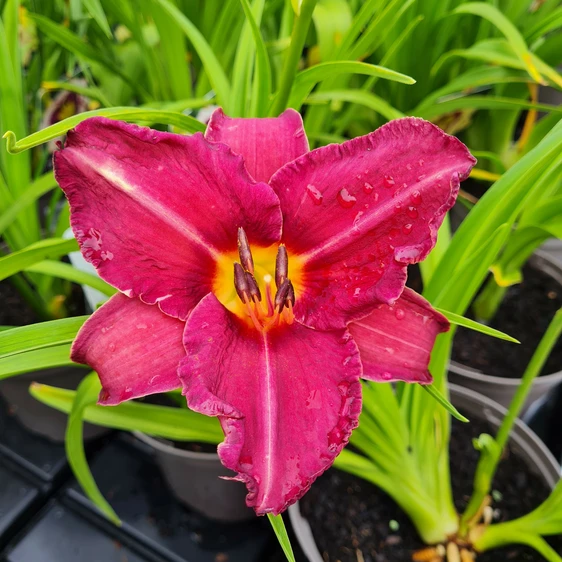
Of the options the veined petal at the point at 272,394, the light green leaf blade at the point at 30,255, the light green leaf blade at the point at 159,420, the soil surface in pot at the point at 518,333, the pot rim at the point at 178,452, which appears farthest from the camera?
the soil surface in pot at the point at 518,333

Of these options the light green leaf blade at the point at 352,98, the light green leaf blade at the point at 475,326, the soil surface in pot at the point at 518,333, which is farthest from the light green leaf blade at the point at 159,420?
the soil surface in pot at the point at 518,333

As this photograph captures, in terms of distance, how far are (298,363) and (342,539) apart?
17.5 inches

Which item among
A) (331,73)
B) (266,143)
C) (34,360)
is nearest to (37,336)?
(34,360)

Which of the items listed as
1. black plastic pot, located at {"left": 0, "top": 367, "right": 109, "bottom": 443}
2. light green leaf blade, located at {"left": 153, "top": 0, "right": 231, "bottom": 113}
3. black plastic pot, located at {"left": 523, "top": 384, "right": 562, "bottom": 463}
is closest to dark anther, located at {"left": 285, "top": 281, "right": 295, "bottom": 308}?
light green leaf blade, located at {"left": 153, "top": 0, "right": 231, "bottom": 113}

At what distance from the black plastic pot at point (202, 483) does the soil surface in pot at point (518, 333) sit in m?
0.50

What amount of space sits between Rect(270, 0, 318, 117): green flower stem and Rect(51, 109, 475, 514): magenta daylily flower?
8 cm

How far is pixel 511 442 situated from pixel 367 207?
23.7 inches

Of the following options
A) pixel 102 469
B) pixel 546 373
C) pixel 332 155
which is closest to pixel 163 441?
pixel 102 469

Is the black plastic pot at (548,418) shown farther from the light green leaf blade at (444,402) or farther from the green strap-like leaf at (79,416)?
the green strap-like leaf at (79,416)

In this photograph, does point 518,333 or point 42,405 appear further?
point 518,333

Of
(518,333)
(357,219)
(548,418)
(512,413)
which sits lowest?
(548,418)

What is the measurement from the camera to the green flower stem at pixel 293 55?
47 cm

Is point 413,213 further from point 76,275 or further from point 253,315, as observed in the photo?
point 76,275

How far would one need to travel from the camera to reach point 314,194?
45cm
